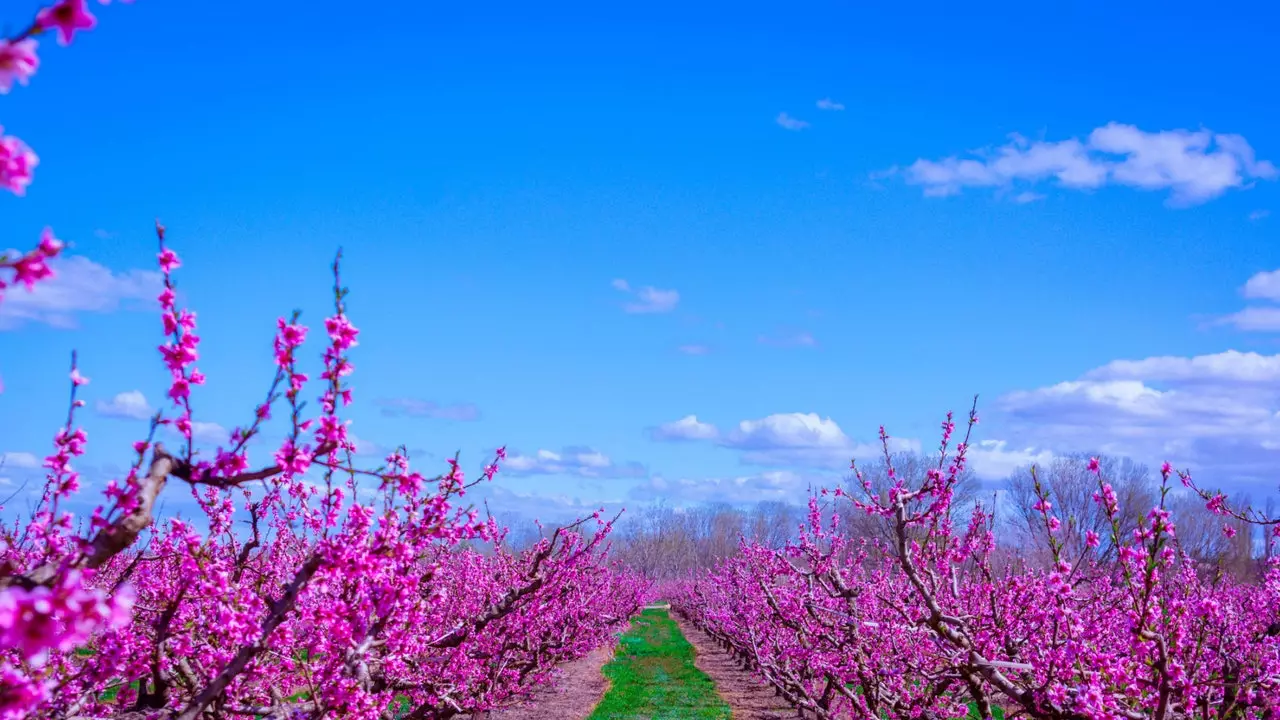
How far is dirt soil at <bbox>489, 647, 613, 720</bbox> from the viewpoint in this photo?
63.9 feet

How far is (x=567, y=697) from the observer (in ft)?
75.2

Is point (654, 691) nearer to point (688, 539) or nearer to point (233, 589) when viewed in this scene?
point (233, 589)

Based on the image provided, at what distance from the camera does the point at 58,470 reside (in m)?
4.13

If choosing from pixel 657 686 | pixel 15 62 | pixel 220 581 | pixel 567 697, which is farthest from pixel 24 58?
pixel 657 686

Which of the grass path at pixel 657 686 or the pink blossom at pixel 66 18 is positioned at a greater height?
the pink blossom at pixel 66 18

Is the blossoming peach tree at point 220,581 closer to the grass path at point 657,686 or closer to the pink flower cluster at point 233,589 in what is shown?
the pink flower cluster at point 233,589

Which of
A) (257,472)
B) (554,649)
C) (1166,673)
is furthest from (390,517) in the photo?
(554,649)

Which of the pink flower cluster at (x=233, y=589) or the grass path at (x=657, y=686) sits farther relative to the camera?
the grass path at (x=657, y=686)

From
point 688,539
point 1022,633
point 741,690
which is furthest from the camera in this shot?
point 688,539

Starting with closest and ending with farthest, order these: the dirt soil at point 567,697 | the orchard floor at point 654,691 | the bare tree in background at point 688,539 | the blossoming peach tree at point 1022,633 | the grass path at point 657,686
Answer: the blossoming peach tree at point 1022,633, the dirt soil at point 567,697, the orchard floor at point 654,691, the grass path at point 657,686, the bare tree in background at point 688,539

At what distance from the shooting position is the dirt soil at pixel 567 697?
19.5 m

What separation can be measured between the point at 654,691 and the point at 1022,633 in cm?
1690

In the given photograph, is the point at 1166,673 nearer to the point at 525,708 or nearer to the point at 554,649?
the point at 525,708

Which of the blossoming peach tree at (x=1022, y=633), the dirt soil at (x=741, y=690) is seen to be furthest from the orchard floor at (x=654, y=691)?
the blossoming peach tree at (x=1022, y=633)
